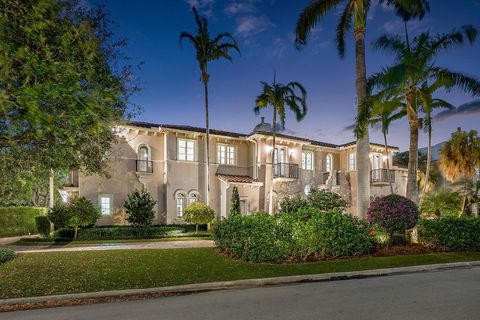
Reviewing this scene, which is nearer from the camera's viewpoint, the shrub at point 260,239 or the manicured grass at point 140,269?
the manicured grass at point 140,269

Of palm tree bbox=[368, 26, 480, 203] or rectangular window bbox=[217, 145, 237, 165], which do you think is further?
rectangular window bbox=[217, 145, 237, 165]

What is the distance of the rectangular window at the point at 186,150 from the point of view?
25.4 meters

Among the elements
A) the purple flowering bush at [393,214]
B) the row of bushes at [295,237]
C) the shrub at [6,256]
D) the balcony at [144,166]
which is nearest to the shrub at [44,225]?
the balcony at [144,166]

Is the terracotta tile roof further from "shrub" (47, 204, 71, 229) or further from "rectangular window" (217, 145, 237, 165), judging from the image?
"shrub" (47, 204, 71, 229)

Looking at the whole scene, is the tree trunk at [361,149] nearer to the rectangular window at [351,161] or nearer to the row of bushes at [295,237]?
the row of bushes at [295,237]

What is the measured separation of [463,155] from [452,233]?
15946 millimetres

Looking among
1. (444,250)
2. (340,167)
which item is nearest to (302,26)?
(444,250)

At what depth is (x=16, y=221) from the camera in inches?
1063

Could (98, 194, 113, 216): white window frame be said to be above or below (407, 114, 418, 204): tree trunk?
below

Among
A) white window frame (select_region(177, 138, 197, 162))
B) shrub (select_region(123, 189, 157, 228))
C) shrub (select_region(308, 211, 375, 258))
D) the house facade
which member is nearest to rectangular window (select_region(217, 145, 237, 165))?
the house facade

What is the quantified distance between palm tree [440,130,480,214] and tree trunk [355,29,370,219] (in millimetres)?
16243

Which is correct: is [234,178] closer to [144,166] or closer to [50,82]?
[144,166]

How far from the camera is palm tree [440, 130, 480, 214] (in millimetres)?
26109

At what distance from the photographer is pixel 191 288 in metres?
7.91
